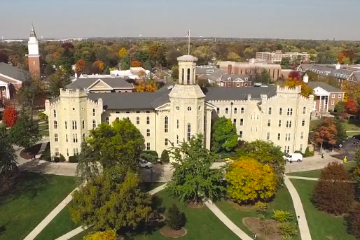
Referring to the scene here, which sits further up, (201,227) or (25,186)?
(25,186)

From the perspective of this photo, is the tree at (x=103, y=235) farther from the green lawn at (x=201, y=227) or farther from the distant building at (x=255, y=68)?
the distant building at (x=255, y=68)

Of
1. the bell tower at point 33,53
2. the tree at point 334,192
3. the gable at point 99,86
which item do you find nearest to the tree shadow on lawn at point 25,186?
the tree at point 334,192

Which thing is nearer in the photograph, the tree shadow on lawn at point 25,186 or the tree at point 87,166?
the tree at point 87,166

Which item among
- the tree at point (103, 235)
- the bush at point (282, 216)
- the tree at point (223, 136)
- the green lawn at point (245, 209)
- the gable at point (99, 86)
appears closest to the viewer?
the tree at point (103, 235)

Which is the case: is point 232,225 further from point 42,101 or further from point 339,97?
point 339,97

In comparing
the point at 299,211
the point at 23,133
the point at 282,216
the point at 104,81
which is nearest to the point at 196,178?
the point at 282,216

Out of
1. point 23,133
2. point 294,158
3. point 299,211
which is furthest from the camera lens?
point 294,158

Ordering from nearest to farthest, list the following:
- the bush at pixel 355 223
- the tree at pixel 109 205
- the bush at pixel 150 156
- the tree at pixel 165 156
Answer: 1. the tree at pixel 109 205
2. the bush at pixel 355 223
3. the bush at pixel 150 156
4. the tree at pixel 165 156

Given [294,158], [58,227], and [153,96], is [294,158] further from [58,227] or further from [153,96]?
[58,227]
